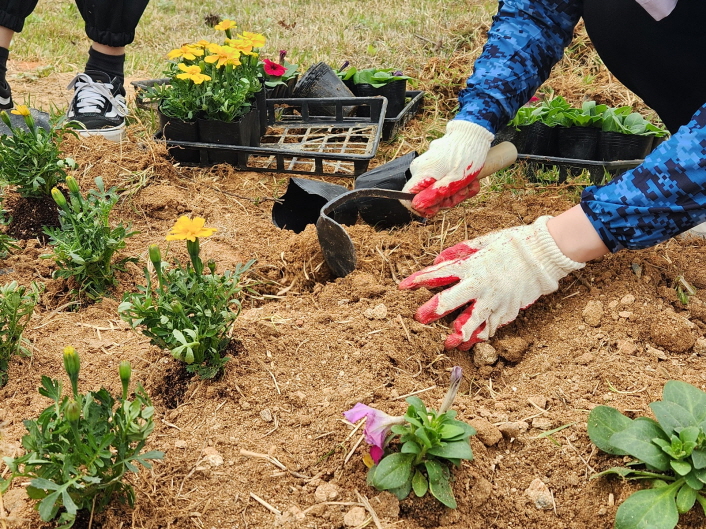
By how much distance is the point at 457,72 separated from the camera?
4102 millimetres

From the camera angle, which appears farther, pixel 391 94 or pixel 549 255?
pixel 391 94

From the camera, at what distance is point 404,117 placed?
3682mm

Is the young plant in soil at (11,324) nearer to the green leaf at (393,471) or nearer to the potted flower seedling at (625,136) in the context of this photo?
the green leaf at (393,471)

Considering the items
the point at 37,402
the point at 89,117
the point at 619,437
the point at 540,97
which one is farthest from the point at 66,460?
the point at 540,97

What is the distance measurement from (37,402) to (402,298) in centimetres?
98

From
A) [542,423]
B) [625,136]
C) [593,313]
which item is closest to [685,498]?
[542,423]

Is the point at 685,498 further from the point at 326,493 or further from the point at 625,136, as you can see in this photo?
the point at 625,136

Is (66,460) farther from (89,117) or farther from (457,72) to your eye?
(457,72)

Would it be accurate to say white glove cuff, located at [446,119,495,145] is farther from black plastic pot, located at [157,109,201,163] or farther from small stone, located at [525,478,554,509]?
black plastic pot, located at [157,109,201,163]

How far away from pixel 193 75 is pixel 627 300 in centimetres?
190

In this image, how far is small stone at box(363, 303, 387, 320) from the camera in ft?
5.97

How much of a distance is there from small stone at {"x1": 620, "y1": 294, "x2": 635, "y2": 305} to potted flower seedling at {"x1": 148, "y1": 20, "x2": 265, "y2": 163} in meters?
1.77

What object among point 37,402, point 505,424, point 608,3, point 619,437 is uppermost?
point 608,3

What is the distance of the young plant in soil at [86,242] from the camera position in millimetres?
1877
